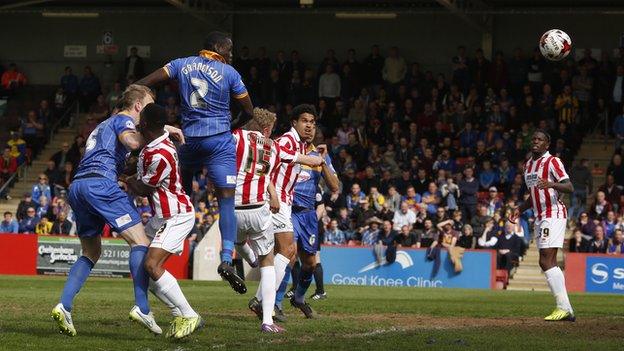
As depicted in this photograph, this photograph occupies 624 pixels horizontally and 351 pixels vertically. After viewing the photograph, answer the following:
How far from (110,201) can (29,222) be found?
22.2 m

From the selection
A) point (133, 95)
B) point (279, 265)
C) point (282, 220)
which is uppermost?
point (133, 95)

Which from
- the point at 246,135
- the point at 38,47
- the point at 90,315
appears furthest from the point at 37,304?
the point at 38,47

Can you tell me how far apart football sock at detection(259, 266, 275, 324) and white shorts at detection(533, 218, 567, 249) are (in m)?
4.69

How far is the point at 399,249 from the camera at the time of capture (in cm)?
2934

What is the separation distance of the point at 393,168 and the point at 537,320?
1802 cm

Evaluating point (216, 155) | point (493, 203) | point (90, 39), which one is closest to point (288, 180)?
point (216, 155)

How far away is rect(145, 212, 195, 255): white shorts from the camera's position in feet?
36.9

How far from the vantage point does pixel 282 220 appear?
44.4 feet

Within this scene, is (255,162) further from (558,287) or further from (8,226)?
(8,226)

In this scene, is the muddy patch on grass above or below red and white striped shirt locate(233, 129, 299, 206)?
below

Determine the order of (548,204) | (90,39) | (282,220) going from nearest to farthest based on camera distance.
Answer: (282,220) < (548,204) < (90,39)

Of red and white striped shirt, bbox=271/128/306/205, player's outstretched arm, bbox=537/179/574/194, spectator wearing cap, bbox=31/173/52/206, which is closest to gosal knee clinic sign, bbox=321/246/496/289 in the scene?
spectator wearing cap, bbox=31/173/52/206

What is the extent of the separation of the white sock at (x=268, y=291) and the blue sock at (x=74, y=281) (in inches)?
70.9

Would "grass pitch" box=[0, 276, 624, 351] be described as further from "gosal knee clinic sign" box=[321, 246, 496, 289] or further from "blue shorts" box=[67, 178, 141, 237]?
"gosal knee clinic sign" box=[321, 246, 496, 289]
